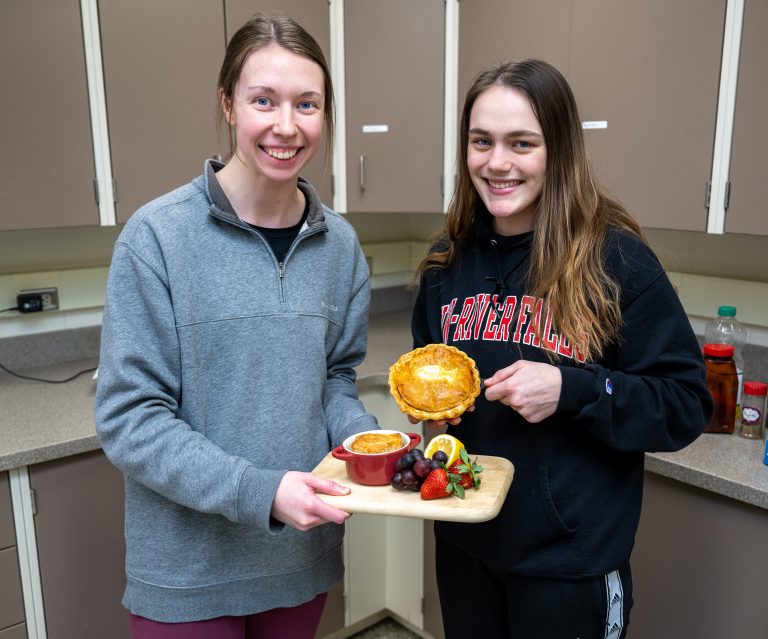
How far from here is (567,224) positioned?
122cm

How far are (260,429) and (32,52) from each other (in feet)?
4.19

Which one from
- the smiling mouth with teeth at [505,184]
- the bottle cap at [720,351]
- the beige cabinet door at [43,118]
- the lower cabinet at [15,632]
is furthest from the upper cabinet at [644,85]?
the lower cabinet at [15,632]

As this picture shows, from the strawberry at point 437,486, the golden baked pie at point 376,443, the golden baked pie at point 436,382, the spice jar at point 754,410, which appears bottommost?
the spice jar at point 754,410

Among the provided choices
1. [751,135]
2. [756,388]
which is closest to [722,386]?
[756,388]

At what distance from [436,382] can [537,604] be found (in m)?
0.41

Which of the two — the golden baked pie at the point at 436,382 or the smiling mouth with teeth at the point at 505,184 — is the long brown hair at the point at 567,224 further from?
the golden baked pie at the point at 436,382

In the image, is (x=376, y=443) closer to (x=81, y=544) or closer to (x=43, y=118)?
(x=81, y=544)

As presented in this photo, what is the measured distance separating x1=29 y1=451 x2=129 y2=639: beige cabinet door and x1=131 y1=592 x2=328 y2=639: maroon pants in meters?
0.63

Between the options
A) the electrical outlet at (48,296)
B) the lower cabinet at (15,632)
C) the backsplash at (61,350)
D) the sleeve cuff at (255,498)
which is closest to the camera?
the sleeve cuff at (255,498)

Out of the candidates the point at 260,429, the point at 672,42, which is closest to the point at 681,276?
the point at 672,42

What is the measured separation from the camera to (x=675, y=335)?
1.18m

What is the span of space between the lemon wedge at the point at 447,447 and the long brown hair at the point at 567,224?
26 cm

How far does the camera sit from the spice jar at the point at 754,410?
1.77 metres

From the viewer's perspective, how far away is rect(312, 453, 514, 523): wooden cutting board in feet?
3.50
